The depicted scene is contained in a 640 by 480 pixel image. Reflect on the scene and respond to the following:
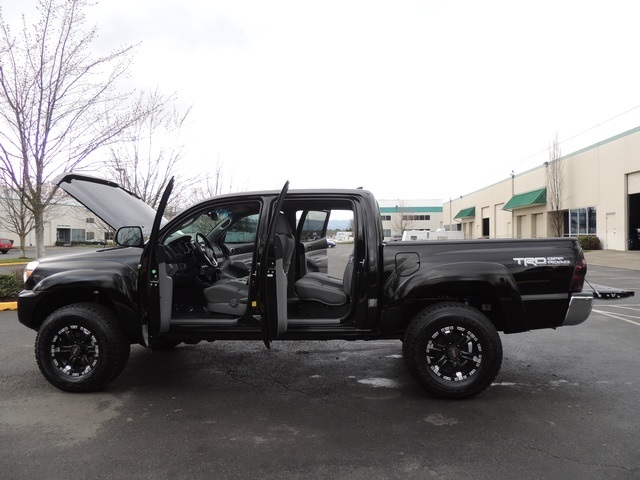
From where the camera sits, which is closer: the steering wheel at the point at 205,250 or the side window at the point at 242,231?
the steering wheel at the point at 205,250

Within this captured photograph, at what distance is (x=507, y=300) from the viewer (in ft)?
12.8

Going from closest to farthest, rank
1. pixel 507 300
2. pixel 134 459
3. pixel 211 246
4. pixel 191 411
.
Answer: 1. pixel 134 459
2. pixel 191 411
3. pixel 507 300
4. pixel 211 246

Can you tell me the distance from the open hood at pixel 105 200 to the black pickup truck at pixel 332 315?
8cm

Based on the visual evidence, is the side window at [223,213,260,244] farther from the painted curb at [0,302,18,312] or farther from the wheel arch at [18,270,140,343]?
the painted curb at [0,302,18,312]

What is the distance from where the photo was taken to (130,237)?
427 centimetres

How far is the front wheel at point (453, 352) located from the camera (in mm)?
3770

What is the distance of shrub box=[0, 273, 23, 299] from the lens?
8750 millimetres

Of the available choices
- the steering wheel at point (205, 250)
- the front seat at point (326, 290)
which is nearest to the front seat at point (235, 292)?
the front seat at point (326, 290)

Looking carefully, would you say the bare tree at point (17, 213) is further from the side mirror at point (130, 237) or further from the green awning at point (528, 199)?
the green awning at point (528, 199)

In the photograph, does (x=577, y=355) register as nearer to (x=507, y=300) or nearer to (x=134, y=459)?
(x=507, y=300)

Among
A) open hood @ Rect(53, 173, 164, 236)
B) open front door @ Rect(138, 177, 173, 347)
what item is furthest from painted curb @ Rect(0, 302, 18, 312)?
open front door @ Rect(138, 177, 173, 347)

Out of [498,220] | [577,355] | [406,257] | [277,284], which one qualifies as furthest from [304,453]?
[498,220]

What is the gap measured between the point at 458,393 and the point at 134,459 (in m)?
2.57

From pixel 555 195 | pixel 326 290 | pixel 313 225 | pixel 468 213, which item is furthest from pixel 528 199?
pixel 326 290
